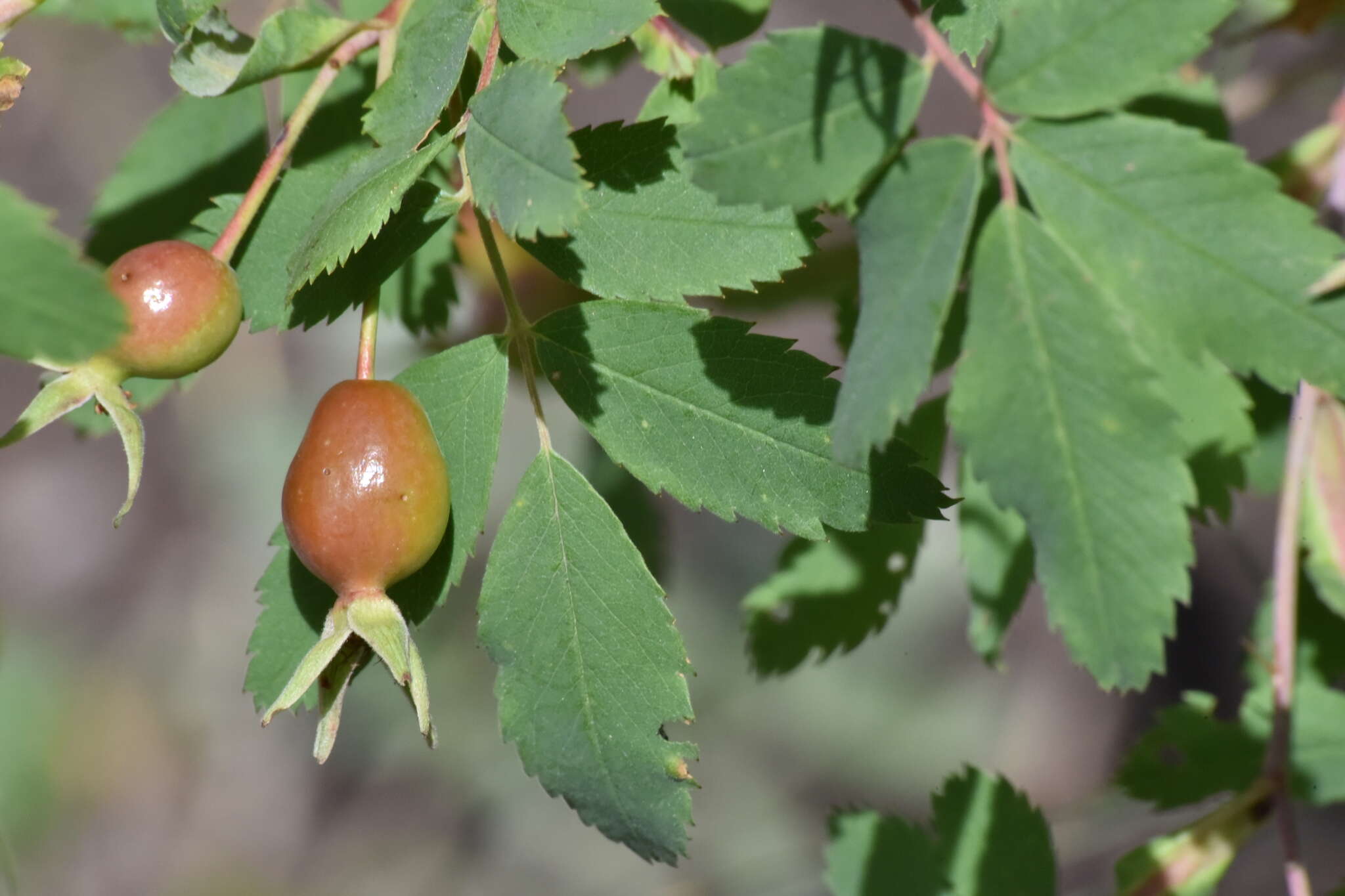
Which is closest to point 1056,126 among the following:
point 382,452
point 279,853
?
point 382,452

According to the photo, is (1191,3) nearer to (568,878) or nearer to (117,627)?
(568,878)

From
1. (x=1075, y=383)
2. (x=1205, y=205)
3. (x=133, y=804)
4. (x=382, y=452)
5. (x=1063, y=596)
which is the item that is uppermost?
(x=1205, y=205)

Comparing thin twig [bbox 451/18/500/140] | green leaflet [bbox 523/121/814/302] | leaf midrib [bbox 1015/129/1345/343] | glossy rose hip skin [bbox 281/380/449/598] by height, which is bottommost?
glossy rose hip skin [bbox 281/380/449/598]

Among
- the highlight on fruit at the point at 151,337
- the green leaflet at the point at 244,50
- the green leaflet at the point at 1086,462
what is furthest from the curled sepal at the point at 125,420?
the green leaflet at the point at 1086,462

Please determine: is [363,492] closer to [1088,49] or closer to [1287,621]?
[1088,49]

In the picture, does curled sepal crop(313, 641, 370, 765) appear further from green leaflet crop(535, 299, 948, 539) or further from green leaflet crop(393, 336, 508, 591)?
green leaflet crop(535, 299, 948, 539)

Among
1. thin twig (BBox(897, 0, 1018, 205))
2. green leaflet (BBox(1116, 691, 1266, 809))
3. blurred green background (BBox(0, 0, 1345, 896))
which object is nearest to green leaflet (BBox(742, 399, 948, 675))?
green leaflet (BBox(1116, 691, 1266, 809))
